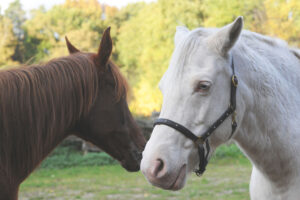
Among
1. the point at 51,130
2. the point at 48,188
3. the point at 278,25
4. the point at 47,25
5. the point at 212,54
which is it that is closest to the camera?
the point at 212,54

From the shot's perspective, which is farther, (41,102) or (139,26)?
(139,26)

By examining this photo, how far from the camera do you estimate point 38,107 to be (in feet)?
7.42

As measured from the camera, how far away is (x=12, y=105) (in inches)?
85.7

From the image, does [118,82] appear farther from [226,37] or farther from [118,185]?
[118,185]

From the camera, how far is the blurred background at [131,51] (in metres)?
7.34

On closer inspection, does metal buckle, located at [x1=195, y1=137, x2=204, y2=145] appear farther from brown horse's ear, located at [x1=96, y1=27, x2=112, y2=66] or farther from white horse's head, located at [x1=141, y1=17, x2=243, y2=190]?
brown horse's ear, located at [x1=96, y1=27, x2=112, y2=66]

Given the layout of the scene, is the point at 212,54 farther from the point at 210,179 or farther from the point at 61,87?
the point at 210,179

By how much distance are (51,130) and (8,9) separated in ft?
118

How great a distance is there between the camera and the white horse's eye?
180 cm

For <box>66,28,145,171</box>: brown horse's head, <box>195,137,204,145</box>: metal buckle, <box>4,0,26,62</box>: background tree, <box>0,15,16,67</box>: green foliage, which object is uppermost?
<box>195,137,204,145</box>: metal buckle

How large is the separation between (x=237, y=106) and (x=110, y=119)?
3.68ft

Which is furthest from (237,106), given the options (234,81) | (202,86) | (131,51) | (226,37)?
(131,51)

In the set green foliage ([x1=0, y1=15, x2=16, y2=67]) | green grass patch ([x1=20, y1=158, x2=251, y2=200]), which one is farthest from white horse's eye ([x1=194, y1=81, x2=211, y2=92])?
green foliage ([x1=0, y1=15, x2=16, y2=67])

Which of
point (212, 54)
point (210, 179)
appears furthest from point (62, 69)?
point (210, 179)
